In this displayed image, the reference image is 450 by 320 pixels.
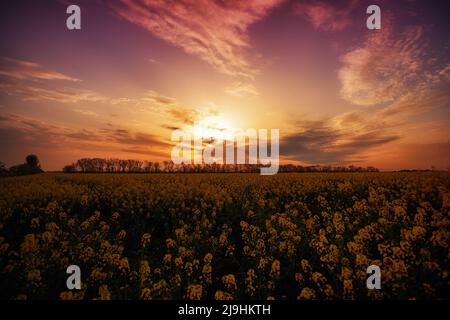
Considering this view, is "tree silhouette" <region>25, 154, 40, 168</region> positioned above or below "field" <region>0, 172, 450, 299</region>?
above

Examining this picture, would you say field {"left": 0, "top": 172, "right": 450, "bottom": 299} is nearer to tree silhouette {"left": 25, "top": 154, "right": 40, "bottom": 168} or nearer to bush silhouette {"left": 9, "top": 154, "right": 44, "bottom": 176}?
bush silhouette {"left": 9, "top": 154, "right": 44, "bottom": 176}

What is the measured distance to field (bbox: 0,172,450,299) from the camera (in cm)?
523

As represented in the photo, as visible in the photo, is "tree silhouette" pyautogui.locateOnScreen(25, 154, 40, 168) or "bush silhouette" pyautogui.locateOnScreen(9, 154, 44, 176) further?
"tree silhouette" pyautogui.locateOnScreen(25, 154, 40, 168)

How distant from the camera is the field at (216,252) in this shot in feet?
17.2

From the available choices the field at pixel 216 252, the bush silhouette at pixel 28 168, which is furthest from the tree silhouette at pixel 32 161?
the field at pixel 216 252

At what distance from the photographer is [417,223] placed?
730 cm

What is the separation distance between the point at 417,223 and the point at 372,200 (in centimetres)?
263

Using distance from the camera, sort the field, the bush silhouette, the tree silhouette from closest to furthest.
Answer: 1. the field
2. the bush silhouette
3. the tree silhouette

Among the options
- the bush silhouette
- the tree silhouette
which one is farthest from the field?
the tree silhouette
